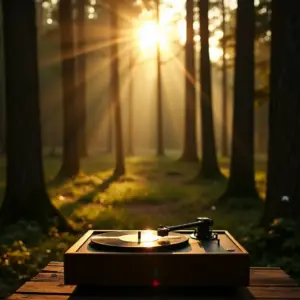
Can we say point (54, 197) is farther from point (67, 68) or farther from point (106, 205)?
point (67, 68)

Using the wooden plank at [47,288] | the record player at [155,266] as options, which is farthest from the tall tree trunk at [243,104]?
the record player at [155,266]

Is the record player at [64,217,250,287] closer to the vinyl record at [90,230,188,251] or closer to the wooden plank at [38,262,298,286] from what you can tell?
the vinyl record at [90,230,188,251]

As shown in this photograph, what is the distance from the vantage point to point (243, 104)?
1645 centimetres

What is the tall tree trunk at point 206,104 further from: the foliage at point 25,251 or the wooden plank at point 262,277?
the wooden plank at point 262,277

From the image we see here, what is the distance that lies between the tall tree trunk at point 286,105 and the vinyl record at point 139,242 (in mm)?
6120

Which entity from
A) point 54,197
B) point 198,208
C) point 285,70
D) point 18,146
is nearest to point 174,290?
point 285,70

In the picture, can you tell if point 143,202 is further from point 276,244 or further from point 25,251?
point 25,251

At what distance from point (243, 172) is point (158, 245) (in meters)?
13.4

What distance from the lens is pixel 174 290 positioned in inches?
138

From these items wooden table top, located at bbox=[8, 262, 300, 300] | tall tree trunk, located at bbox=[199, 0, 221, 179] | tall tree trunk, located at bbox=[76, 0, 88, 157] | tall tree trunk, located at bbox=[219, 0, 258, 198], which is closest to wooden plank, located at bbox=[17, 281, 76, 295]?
wooden table top, located at bbox=[8, 262, 300, 300]

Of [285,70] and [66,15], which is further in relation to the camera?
[66,15]

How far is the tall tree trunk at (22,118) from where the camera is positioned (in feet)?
35.3

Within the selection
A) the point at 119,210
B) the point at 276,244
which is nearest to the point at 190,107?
the point at 119,210

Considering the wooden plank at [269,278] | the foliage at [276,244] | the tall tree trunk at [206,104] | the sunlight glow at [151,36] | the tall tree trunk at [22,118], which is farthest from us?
the sunlight glow at [151,36]
